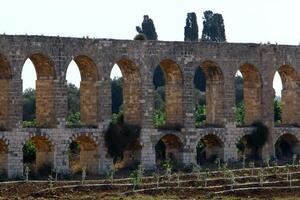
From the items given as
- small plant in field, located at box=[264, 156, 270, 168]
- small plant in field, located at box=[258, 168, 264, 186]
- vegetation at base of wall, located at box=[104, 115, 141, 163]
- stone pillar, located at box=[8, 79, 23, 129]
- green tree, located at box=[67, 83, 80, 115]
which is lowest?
small plant in field, located at box=[258, 168, 264, 186]

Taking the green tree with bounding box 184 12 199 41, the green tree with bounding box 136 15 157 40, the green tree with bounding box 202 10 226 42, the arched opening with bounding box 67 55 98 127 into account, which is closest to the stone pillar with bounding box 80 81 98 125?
the arched opening with bounding box 67 55 98 127

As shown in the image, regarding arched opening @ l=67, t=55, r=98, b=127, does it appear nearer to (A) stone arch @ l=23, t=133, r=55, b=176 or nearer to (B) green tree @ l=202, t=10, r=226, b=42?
(A) stone arch @ l=23, t=133, r=55, b=176

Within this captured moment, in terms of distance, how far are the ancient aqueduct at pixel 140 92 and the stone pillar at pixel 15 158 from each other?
6 cm

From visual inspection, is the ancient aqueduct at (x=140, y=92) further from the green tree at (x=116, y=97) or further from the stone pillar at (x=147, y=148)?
the green tree at (x=116, y=97)

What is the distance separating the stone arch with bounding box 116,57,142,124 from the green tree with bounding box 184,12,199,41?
90.6 feet

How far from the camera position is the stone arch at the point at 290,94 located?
8088cm

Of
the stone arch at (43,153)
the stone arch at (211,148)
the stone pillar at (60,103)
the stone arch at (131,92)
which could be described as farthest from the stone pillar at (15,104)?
the stone arch at (211,148)

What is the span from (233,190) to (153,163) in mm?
15696

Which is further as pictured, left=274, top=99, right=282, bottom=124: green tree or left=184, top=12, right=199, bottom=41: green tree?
left=184, top=12, right=199, bottom=41: green tree

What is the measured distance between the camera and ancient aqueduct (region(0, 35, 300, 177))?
67062mm

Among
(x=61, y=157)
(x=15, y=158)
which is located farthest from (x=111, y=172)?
(x=15, y=158)

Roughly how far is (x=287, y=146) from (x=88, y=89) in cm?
1697

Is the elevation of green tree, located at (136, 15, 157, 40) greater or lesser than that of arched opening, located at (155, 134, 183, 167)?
greater

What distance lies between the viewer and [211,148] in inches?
3036
